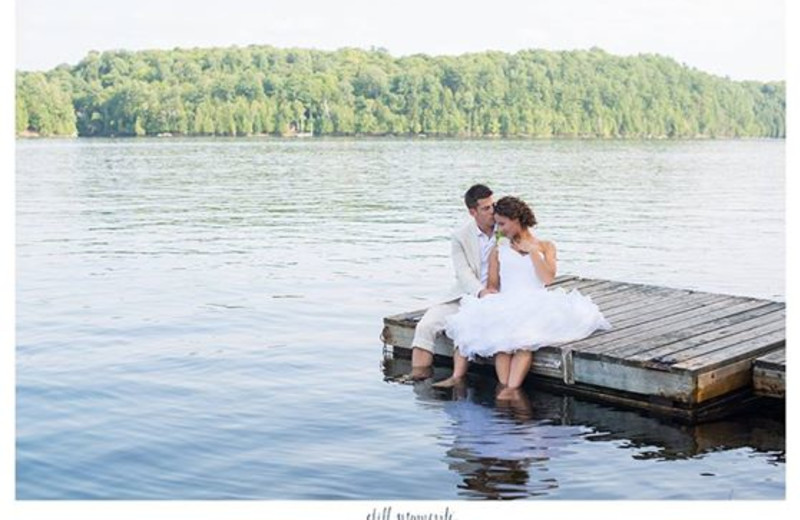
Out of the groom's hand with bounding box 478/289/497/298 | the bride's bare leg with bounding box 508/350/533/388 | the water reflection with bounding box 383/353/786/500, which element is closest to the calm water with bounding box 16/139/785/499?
the water reflection with bounding box 383/353/786/500

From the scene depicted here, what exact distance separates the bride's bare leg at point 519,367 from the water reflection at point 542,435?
0.10m

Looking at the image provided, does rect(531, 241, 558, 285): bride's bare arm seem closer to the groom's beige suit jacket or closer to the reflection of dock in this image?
the groom's beige suit jacket

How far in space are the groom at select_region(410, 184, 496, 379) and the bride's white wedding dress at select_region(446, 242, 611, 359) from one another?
0.31 meters

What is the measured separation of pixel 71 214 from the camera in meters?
27.1

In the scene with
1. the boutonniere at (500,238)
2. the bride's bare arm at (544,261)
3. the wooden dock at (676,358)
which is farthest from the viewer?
the boutonniere at (500,238)

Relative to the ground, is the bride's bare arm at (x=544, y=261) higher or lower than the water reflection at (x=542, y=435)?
higher

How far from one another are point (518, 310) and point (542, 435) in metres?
1.22

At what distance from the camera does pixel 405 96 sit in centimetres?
10175

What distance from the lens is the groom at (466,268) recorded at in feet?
32.3

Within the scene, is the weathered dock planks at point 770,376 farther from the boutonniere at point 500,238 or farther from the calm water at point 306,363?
the boutonniere at point 500,238

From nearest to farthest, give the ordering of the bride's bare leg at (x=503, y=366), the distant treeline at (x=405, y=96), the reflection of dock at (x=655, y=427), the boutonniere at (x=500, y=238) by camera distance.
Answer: the reflection of dock at (x=655, y=427) → the boutonniere at (x=500, y=238) → the bride's bare leg at (x=503, y=366) → the distant treeline at (x=405, y=96)

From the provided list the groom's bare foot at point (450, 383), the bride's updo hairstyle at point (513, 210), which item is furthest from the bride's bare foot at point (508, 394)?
the bride's updo hairstyle at point (513, 210)

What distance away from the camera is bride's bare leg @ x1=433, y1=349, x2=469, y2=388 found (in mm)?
10000

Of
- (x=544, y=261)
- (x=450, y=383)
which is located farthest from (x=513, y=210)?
(x=450, y=383)
